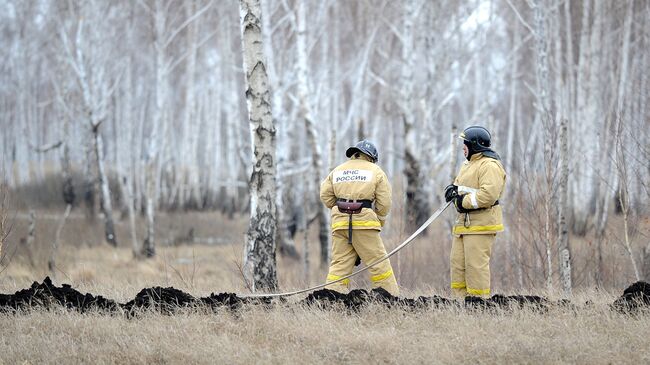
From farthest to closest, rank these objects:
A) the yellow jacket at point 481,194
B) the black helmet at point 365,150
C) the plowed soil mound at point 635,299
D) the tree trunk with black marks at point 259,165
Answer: the tree trunk with black marks at point 259,165, the black helmet at point 365,150, the yellow jacket at point 481,194, the plowed soil mound at point 635,299

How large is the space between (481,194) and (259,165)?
8.19 feet

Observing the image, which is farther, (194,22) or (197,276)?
(194,22)

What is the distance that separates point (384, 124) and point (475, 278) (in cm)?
2705

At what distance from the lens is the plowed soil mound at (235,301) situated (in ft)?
21.3

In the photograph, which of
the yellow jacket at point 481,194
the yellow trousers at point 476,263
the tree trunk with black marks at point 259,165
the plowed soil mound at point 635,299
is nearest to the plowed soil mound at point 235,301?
the plowed soil mound at point 635,299

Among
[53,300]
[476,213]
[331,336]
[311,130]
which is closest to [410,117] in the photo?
[311,130]

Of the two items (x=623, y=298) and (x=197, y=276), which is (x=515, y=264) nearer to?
(x=623, y=298)

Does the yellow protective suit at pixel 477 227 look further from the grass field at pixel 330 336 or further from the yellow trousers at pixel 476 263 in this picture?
the grass field at pixel 330 336

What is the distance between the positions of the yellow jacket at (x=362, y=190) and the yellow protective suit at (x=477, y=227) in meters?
0.77

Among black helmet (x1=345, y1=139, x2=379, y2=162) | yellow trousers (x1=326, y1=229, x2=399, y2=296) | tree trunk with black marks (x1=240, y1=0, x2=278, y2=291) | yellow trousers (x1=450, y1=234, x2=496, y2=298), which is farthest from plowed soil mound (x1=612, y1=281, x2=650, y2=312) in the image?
tree trunk with black marks (x1=240, y1=0, x2=278, y2=291)

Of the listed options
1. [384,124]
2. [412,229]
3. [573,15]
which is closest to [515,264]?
[412,229]

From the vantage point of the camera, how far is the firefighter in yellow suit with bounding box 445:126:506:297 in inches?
277

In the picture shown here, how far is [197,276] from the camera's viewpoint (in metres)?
12.7

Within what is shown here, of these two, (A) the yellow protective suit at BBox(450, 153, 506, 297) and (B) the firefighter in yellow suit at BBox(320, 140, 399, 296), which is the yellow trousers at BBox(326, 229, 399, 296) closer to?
(B) the firefighter in yellow suit at BBox(320, 140, 399, 296)
